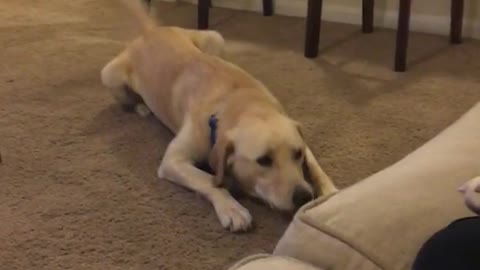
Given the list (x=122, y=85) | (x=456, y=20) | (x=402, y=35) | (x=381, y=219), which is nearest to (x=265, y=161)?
(x=381, y=219)

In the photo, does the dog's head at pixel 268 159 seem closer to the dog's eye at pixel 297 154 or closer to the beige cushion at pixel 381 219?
the dog's eye at pixel 297 154

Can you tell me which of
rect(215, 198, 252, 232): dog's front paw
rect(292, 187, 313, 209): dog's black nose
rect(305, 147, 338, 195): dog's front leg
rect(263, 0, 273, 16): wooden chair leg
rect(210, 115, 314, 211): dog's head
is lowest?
rect(263, 0, 273, 16): wooden chair leg

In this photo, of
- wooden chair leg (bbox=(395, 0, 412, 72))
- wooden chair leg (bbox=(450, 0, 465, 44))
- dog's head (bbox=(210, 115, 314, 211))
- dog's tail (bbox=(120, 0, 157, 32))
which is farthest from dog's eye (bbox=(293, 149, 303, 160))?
wooden chair leg (bbox=(450, 0, 465, 44))

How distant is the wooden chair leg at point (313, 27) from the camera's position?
2.72 metres

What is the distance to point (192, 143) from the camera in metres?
1.85

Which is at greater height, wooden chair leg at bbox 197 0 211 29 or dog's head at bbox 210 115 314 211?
dog's head at bbox 210 115 314 211

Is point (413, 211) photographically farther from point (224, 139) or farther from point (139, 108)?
point (139, 108)

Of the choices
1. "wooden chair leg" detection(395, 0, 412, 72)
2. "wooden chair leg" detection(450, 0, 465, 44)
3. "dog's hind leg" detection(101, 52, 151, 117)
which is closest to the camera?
"dog's hind leg" detection(101, 52, 151, 117)

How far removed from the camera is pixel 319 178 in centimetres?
177

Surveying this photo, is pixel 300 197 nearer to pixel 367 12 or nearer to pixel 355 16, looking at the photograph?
pixel 367 12

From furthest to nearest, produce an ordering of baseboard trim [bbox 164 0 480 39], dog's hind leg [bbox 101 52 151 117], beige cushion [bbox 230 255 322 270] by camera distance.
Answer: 1. baseboard trim [bbox 164 0 480 39]
2. dog's hind leg [bbox 101 52 151 117]
3. beige cushion [bbox 230 255 322 270]

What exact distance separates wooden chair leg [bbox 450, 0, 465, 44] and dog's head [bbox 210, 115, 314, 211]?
1.37 m

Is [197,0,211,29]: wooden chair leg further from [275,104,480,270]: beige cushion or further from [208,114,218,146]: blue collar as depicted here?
[275,104,480,270]: beige cushion

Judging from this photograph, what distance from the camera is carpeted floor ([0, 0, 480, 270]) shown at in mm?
1611
